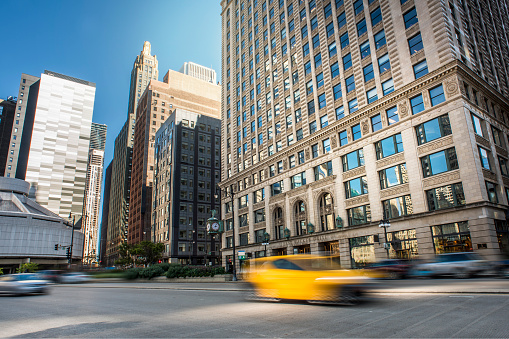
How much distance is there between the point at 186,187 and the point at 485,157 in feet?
255

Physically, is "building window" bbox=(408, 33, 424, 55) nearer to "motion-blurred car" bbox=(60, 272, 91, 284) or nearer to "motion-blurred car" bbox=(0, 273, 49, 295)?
"motion-blurred car" bbox=(0, 273, 49, 295)

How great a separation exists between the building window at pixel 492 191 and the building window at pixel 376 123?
449 inches

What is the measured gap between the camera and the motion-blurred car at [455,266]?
20.7 meters

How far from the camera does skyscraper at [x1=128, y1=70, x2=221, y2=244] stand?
126419mm

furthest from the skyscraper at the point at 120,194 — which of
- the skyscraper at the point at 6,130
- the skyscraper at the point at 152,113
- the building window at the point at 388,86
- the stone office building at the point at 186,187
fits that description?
the building window at the point at 388,86

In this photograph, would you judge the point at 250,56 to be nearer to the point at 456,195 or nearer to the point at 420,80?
the point at 420,80

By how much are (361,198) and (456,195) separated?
9.94 metres

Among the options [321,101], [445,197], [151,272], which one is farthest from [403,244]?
[151,272]

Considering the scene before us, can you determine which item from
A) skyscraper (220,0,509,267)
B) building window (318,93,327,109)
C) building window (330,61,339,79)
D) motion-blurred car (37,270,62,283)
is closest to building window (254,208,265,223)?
skyscraper (220,0,509,267)

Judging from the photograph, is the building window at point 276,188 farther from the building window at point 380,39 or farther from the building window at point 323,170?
the building window at point 380,39

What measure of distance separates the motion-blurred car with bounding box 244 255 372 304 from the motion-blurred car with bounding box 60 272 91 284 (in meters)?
33.3

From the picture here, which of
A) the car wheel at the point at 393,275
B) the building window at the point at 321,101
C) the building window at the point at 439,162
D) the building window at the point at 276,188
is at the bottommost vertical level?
the car wheel at the point at 393,275

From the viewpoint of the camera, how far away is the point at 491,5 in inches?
1901

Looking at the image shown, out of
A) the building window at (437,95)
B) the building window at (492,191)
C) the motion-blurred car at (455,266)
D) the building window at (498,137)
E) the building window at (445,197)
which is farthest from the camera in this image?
the building window at (498,137)
